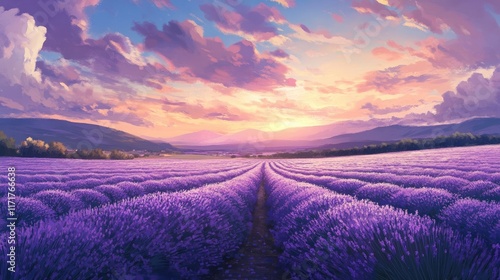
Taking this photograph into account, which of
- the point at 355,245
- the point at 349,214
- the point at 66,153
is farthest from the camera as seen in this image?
the point at 66,153

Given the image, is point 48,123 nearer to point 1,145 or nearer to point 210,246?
point 1,145

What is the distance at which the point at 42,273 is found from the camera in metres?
2.17

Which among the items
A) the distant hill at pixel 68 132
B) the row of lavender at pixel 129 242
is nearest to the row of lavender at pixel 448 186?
the row of lavender at pixel 129 242

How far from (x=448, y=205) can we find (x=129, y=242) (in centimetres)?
511

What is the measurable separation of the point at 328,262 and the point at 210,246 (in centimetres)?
229

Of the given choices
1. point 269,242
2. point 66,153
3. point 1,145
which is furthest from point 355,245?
point 66,153

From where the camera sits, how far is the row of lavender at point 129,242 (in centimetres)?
235

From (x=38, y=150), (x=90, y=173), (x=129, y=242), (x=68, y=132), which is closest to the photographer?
(x=129, y=242)

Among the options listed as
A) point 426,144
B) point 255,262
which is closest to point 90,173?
point 255,262

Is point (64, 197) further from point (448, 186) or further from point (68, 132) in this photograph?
point (68, 132)

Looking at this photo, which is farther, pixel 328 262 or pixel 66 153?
pixel 66 153

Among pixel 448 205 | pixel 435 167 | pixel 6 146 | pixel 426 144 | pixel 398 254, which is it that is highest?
pixel 6 146

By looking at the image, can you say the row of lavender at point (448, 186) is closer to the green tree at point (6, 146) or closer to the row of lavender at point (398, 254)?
the row of lavender at point (398, 254)

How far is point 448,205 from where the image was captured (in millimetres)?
5164
